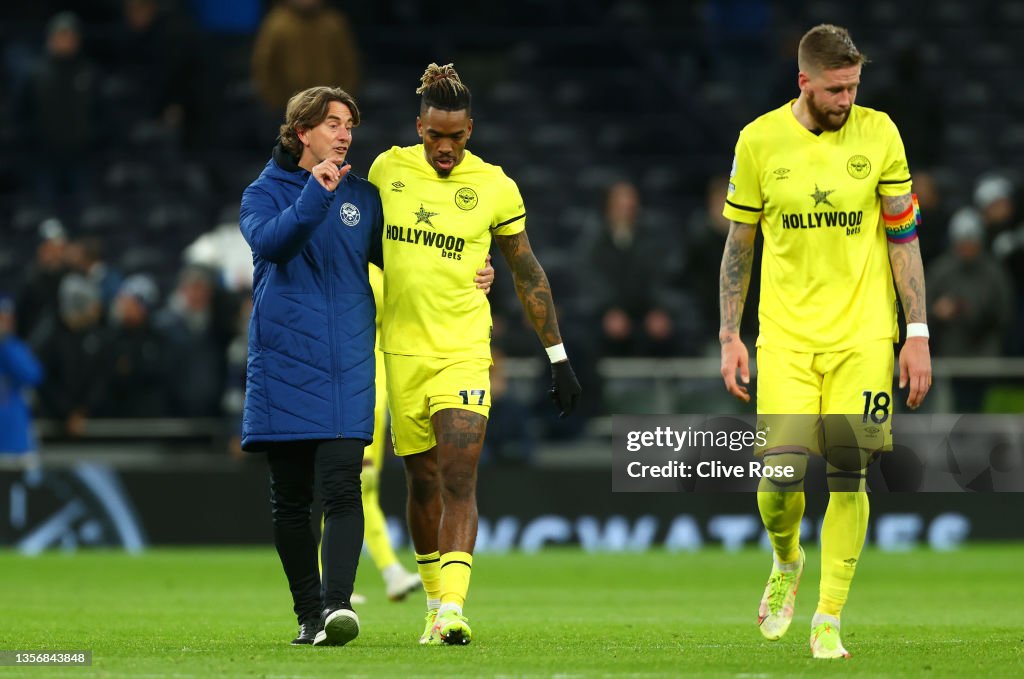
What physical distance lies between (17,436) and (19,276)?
3055 millimetres

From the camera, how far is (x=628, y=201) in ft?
59.2

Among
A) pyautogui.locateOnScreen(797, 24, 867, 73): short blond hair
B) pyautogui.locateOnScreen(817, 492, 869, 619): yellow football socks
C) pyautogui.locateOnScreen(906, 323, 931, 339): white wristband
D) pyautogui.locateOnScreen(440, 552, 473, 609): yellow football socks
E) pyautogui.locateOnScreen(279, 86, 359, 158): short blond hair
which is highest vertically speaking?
pyautogui.locateOnScreen(797, 24, 867, 73): short blond hair

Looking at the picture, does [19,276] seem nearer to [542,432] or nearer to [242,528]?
[242,528]

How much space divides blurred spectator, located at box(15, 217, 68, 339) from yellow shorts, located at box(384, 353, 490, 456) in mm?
10553

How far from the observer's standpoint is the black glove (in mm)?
8781

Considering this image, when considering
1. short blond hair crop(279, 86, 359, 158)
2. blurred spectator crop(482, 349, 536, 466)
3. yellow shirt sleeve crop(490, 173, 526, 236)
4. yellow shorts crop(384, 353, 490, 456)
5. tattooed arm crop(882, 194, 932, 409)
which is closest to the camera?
tattooed arm crop(882, 194, 932, 409)

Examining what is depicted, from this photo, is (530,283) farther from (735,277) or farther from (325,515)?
(325,515)

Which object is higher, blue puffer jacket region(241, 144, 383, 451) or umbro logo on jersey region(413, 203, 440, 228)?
umbro logo on jersey region(413, 203, 440, 228)

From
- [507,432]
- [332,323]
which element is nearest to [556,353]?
[332,323]

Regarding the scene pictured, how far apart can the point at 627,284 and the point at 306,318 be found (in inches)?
404

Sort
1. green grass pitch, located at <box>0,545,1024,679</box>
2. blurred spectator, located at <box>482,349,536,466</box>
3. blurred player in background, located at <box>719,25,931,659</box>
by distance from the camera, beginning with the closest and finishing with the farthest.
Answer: green grass pitch, located at <box>0,545,1024,679</box> < blurred player in background, located at <box>719,25,931,659</box> < blurred spectator, located at <box>482,349,536,466</box>

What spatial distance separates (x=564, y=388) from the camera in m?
8.78

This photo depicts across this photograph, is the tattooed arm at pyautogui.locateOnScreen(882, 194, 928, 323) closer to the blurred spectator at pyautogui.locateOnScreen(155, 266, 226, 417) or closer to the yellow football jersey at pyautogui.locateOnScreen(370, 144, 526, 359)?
the yellow football jersey at pyautogui.locateOnScreen(370, 144, 526, 359)

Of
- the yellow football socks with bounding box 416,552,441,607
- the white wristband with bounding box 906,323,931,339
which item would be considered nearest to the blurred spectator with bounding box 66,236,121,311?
the yellow football socks with bounding box 416,552,441,607
